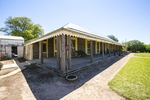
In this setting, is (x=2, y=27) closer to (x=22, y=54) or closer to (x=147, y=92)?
(x=22, y=54)

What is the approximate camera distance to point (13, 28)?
27531 mm

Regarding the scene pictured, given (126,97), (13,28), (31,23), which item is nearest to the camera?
(126,97)

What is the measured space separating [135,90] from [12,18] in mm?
36197

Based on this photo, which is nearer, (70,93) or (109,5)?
(70,93)

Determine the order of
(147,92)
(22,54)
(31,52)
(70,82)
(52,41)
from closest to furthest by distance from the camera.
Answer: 1. (147,92)
2. (70,82)
3. (31,52)
4. (52,41)
5. (22,54)

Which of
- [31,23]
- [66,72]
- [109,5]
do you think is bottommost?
[66,72]

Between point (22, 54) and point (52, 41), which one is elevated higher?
point (52, 41)

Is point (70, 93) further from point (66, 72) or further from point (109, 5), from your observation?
point (109, 5)

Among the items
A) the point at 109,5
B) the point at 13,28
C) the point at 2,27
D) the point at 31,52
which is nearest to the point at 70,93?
the point at 31,52

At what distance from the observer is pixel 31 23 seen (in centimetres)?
3006

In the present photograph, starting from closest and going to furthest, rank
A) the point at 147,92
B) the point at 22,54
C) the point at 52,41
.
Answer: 1. the point at 147,92
2. the point at 52,41
3. the point at 22,54

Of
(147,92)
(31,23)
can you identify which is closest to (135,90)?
(147,92)

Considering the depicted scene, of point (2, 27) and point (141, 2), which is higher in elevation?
point (2, 27)

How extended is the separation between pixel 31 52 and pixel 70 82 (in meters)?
8.82
